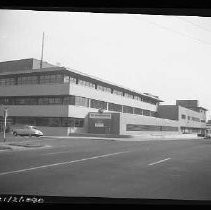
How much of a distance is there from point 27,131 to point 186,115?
5907 cm

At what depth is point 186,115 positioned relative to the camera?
88.2 m

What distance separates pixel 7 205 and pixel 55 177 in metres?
3.83

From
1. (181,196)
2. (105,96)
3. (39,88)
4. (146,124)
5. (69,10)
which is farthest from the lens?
(146,124)

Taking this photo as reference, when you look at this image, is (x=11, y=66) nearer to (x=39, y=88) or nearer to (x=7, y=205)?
(x=39, y=88)

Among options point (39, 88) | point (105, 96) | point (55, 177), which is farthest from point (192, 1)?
point (105, 96)

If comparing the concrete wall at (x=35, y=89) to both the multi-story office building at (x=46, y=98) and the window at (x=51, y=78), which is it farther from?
the window at (x=51, y=78)

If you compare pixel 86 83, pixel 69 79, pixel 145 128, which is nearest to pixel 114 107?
pixel 145 128

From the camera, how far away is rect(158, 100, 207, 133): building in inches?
3206

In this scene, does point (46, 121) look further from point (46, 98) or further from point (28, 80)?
point (28, 80)

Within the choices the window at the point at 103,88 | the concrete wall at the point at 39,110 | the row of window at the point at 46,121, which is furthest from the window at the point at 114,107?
the concrete wall at the point at 39,110

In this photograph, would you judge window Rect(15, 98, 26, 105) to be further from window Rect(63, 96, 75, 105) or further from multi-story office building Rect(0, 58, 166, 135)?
window Rect(63, 96, 75, 105)

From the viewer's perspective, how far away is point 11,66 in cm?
5528

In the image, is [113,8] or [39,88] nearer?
[113,8]

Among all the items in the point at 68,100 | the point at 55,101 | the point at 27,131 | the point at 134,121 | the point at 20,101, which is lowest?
the point at 27,131
